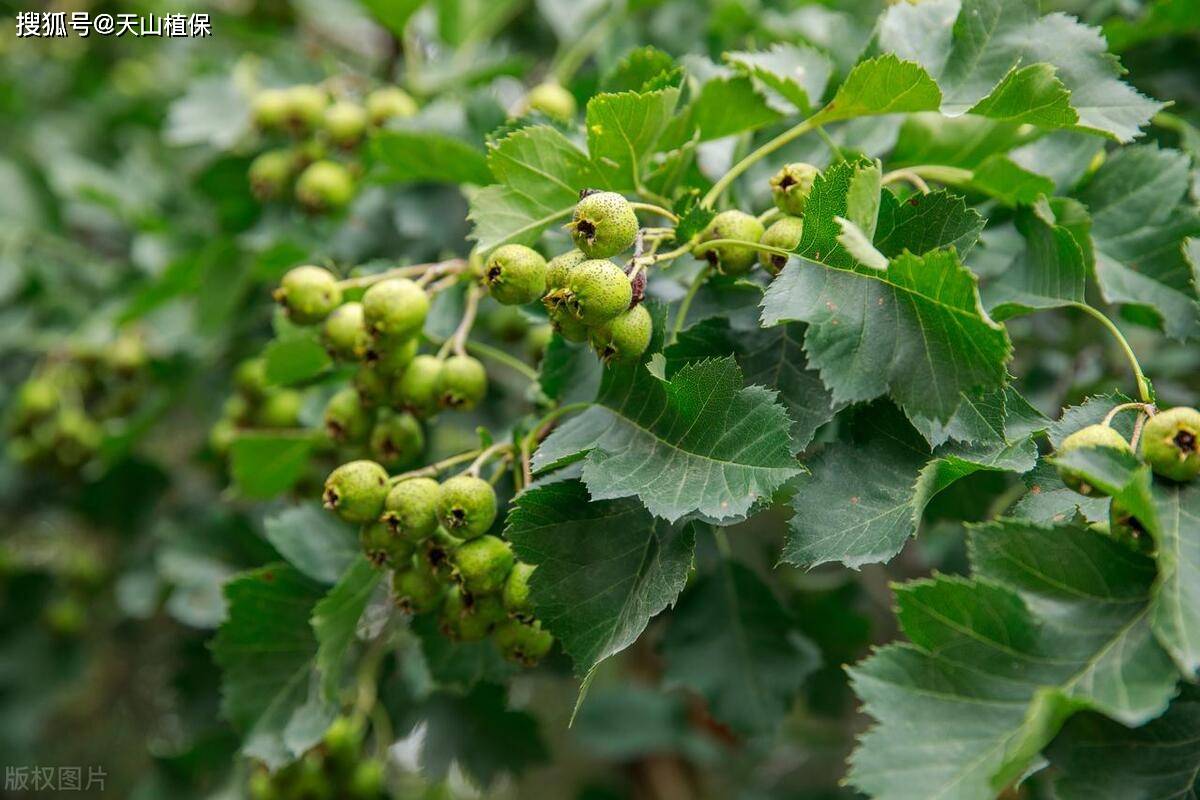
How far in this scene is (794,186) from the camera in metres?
1.23

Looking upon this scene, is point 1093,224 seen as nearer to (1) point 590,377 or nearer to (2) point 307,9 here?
(1) point 590,377

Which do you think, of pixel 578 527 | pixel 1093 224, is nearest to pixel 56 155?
pixel 578 527

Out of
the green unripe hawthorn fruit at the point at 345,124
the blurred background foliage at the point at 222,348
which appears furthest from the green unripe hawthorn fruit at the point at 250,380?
the green unripe hawthorn fruit at the point at 345,124

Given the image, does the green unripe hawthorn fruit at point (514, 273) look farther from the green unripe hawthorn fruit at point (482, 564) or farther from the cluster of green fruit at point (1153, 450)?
the cluster of green fruit at point (1153, 450)

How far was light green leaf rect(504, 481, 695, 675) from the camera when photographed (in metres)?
1.12

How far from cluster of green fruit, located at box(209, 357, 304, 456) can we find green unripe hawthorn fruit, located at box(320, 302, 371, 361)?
29.4 inches

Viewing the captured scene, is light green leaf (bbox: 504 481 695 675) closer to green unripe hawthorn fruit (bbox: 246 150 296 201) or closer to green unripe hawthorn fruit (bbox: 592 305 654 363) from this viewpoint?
green unripe hawthorn fruit (bbox: 592 305 654 363)

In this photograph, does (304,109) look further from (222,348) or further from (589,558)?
(589,558)

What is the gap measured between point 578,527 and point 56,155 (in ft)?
8.37

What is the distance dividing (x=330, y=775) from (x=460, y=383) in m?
0.91

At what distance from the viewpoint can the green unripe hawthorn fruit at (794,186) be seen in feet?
4.04

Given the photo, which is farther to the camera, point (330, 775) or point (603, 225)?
point (330, 775)

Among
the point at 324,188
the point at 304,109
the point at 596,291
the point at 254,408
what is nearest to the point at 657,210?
the point at 596,291

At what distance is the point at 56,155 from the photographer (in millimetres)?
2996
